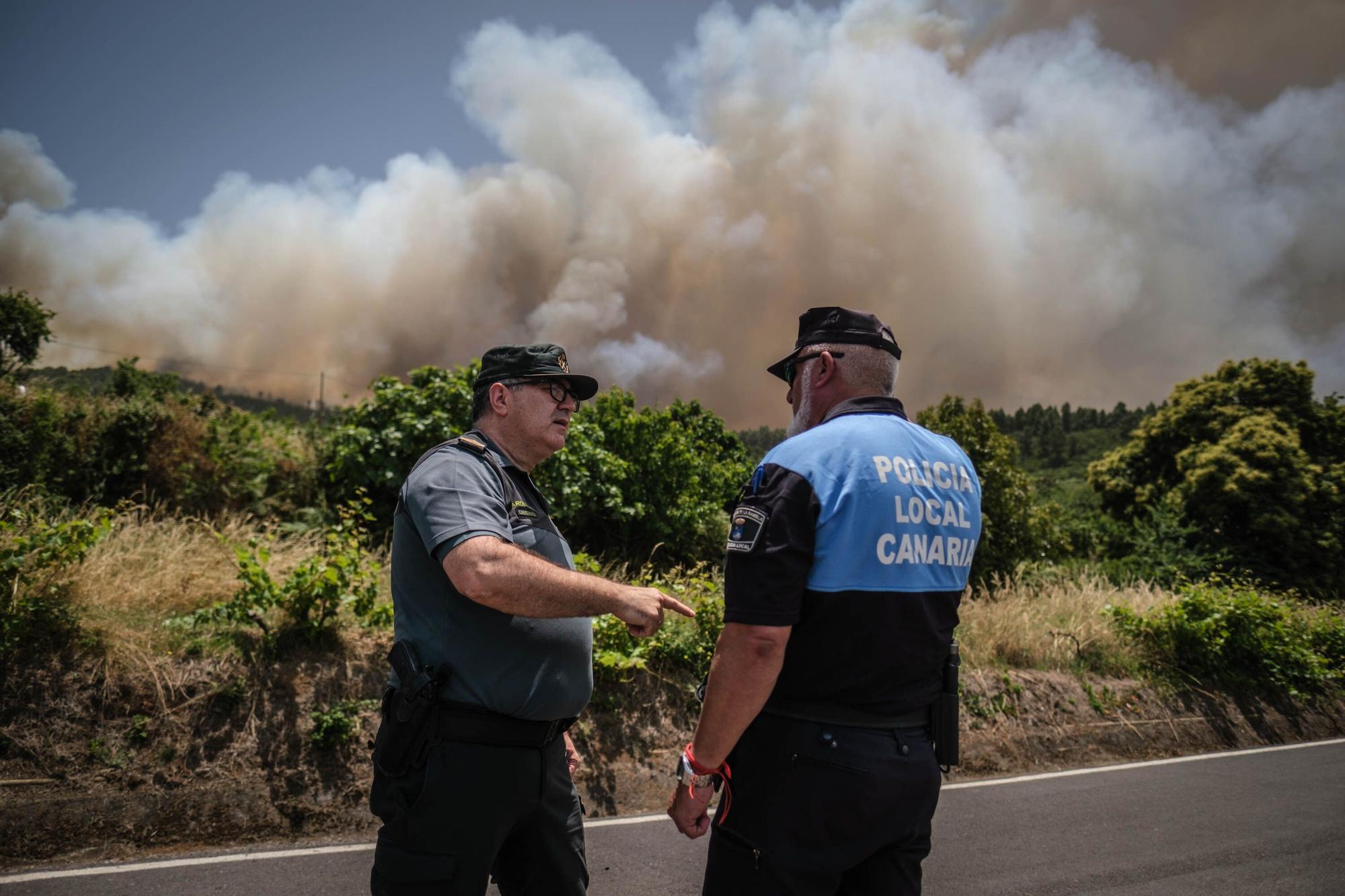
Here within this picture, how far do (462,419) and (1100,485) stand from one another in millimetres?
19245

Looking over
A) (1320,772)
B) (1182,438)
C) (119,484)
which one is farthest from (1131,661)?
(1182,438)

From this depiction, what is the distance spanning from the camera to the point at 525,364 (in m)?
2.45

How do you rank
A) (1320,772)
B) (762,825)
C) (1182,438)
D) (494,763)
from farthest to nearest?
(1182,438), (1320,772), (494,763), (762,825)

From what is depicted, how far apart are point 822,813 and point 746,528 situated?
2.27 ft

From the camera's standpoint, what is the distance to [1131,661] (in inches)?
325

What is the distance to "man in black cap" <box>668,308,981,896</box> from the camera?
1759mm

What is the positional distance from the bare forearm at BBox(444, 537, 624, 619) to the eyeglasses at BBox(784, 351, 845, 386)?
897mm

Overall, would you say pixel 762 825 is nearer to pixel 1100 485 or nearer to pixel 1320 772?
pixel 1320 772

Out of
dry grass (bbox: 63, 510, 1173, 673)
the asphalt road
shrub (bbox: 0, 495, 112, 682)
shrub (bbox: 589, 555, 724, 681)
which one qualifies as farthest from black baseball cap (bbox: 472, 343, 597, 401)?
shrub (bbox: 0, 495, 112, 682)

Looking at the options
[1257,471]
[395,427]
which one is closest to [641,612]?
[395,427]

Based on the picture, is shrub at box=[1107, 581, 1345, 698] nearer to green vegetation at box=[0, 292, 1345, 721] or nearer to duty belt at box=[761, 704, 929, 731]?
green vegetation at box=[0, 292, 1345, 721]

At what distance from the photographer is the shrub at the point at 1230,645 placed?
27.2 feet

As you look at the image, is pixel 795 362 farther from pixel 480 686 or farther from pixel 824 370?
pixel 480 686

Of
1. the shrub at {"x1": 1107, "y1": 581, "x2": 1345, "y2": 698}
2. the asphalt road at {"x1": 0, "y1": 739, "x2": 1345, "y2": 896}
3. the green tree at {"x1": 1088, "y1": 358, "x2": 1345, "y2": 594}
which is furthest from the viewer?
the green tree at {"x1": 1088, "y1": 358, "x2": 1345, "y2": 594}
